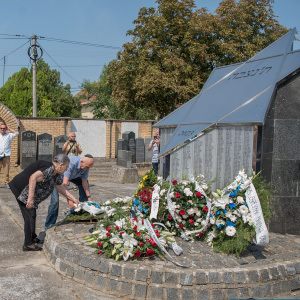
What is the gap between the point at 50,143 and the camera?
656 inches

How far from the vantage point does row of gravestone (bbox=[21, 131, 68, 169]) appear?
16.4 meters

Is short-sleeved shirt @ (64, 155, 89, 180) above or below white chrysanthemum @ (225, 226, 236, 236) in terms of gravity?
above

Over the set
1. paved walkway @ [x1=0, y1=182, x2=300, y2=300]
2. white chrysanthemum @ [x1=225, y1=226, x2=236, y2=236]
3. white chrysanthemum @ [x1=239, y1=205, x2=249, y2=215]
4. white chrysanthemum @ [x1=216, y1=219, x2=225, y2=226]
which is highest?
white chrysanthemum @ [x1=239, y1=205, x2=249, y2=215]

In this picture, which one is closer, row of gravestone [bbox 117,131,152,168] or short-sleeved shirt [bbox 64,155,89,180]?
short-sleeved shirt [bbox 64,155,89,180]

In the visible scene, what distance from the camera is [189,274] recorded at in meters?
4.04

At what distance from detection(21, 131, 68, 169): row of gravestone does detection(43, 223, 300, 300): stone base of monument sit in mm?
12272

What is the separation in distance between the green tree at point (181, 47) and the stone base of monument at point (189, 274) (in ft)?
50.1

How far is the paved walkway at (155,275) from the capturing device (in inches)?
159

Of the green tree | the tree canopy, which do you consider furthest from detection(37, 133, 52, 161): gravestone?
the tree canopy

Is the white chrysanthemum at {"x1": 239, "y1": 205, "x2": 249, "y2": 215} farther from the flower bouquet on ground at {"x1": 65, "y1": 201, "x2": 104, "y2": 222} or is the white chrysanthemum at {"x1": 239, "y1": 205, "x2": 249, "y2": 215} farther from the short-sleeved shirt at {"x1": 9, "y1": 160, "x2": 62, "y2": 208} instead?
the short-sleeved shirt at {"x1": 9, "y1": 160, "x2": 62, "y2": 208}

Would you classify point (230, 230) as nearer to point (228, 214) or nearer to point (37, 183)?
point (228, 214)

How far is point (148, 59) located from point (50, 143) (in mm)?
7175

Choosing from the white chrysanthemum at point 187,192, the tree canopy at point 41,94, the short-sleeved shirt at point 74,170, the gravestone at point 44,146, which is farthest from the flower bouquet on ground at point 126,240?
the tree canopy at point 41,94

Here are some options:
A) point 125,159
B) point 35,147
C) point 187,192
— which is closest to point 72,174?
point 187,192
